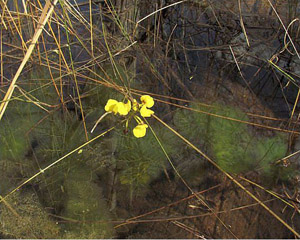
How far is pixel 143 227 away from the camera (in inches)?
40.6

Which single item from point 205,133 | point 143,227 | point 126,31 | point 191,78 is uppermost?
point 126,31

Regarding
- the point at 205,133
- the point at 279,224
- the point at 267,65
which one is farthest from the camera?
the point at 267,65

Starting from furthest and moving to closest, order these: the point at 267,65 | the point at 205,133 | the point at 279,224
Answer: the point at 267,65, the point at 205,133, the point at 279,224

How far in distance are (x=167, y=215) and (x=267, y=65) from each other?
0.85 m

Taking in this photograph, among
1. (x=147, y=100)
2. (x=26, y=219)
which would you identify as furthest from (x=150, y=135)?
(x=26, y=219)

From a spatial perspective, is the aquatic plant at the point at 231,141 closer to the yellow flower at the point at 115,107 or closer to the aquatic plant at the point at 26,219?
the yellow flower at the point at 115,107

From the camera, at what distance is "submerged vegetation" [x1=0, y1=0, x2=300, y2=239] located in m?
1.04

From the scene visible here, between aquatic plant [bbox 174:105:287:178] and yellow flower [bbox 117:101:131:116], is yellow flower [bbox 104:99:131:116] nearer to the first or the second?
yellow flower [bbox 117:101:131:116]

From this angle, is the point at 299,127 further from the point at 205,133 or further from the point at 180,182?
the point at 180,182

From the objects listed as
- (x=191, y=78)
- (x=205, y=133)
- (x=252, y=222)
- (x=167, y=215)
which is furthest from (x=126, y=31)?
(x=252, y=222)

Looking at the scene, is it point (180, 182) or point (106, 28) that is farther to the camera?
point (106, 28)

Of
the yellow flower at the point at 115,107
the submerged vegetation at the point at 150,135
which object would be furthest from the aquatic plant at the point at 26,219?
the yellow flower at the point at 115,107

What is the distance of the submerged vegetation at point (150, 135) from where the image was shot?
1.04m

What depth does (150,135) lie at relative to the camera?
4.03 feet
